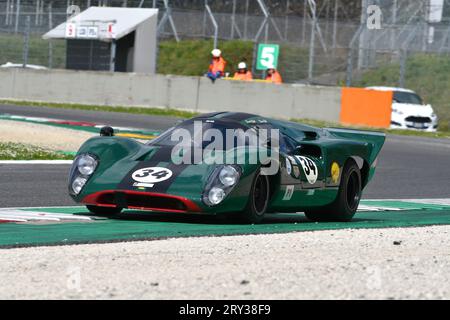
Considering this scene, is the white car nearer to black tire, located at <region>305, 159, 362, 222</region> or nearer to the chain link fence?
the chain link fence

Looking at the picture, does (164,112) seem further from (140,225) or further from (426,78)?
(140,225)

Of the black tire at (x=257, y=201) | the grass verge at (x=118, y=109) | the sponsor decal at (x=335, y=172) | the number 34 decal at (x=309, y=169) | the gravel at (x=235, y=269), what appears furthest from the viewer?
the grass verge at (x=118, y=109)

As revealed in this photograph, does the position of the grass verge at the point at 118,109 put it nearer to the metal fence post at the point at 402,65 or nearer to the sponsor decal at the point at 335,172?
the metal fence post at the point at 402,65

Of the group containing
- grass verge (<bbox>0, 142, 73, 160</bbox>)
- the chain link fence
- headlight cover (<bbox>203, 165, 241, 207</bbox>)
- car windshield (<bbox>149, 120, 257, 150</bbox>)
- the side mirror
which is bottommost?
grass verge (<bbox>0, 142, 73, 160</bbox>)

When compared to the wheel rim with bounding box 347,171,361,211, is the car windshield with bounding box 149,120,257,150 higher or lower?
higher

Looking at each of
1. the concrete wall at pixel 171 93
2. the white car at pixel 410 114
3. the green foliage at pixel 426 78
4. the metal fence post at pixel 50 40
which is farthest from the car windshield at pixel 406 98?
the metal fence post at pixel 50 40

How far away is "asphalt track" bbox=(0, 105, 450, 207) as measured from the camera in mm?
12332

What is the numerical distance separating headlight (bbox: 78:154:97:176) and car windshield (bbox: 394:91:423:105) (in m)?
19.2

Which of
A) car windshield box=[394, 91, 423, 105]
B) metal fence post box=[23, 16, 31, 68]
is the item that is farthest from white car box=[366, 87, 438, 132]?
metal fence post box=[23, 16, 31, 68]

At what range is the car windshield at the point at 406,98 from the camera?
28744 millimetres

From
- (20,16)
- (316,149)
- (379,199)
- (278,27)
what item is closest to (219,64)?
(278,27)

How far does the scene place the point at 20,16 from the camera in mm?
37719
